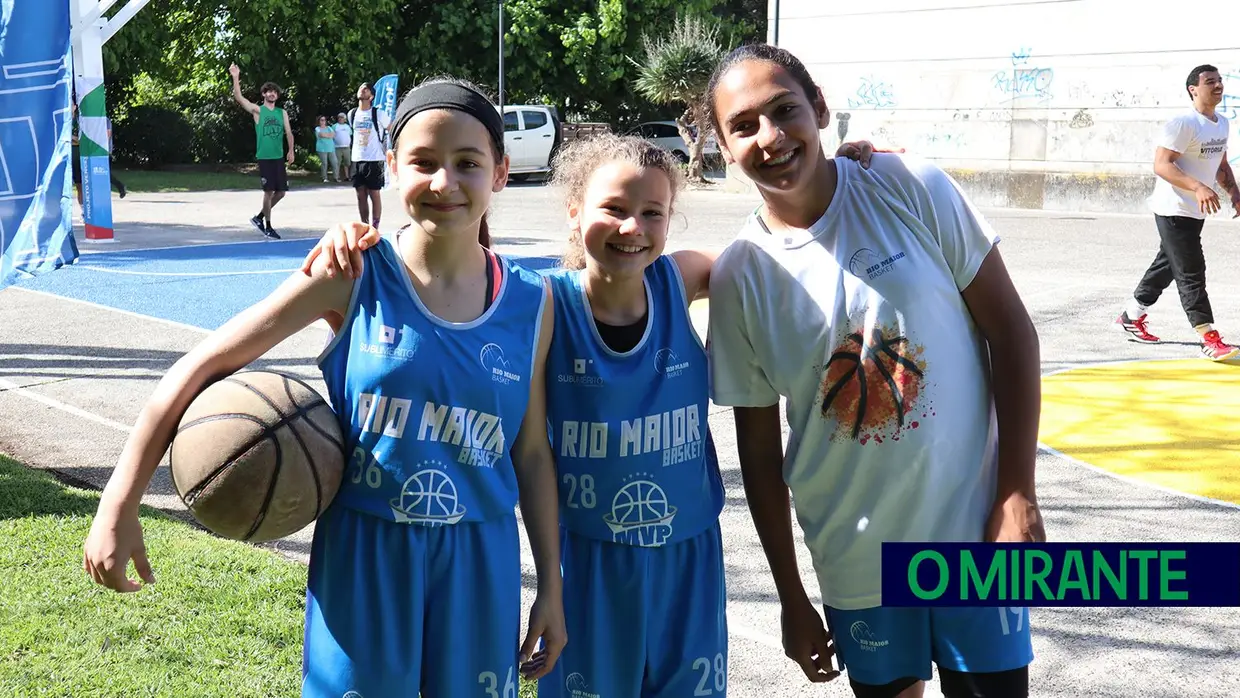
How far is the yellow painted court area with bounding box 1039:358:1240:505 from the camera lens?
6133mm

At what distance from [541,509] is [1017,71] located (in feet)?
72.1

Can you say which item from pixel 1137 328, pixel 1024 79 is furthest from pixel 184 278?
pixel 1024 79

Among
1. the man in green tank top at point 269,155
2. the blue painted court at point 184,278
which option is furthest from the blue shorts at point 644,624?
the man in green tank top at point 269,155

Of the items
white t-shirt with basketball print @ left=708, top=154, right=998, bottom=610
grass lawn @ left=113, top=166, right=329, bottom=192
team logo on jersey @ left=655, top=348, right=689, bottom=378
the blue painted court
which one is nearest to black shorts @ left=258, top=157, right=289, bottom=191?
the blue painted court

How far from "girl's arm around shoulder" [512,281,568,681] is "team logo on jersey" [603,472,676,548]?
0.14 meters

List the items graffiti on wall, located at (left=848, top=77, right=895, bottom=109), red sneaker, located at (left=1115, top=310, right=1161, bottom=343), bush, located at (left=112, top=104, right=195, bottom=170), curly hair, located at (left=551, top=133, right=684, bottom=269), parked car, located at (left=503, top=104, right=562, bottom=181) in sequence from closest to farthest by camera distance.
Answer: curly hair, located at (left=551, top=133, right=684, bottom=269) → red sneaker, located at (left=1115, top=310, right=1161, bottom=343) → graffiti on wall, located at (left=848, top=77, right=895, bottom=109) → parked car, located at (left=503, top=104, right=562, bottom=181) → bush, located at (left=112, top=104, right=195, bottom=170)

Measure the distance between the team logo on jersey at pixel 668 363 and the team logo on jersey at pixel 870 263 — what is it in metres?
0.48

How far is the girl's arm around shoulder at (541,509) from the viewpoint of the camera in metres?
2.64

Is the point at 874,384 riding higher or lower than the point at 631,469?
higher

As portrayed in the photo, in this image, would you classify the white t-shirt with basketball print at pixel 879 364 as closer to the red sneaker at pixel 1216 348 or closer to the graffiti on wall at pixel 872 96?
the red sneaker at pixel 1216 348

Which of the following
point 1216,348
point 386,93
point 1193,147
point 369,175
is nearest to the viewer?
point 1216,348

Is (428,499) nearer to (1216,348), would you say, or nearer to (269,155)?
(1216,348)

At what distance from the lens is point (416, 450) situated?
2.51 m

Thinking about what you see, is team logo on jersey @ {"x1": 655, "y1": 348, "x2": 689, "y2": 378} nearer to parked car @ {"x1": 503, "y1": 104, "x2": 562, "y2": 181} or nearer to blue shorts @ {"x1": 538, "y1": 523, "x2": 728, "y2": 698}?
blue shorts @ {"x1": 538, "y1": 523, "x2": 728, "y2": 698}
